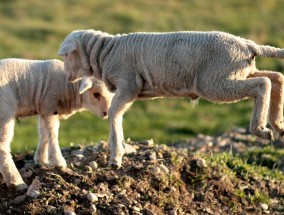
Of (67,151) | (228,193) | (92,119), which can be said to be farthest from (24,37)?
(228,193)

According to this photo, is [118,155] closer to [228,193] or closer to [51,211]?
[51,211]

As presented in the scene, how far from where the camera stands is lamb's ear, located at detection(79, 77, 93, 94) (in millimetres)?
9820

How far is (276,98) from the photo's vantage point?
874 centimetres

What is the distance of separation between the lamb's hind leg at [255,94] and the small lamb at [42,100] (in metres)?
2.38

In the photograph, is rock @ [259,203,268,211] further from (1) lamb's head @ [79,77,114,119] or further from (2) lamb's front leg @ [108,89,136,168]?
(1) lamb's head @ [79,77,114,119]

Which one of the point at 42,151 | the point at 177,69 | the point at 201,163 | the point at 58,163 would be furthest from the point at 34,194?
the point at 201,163

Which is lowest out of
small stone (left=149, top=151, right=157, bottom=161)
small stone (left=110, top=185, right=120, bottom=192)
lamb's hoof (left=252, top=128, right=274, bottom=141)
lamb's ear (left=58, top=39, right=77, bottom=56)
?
small stone (left=110, top=185, right=120, bottom=192)

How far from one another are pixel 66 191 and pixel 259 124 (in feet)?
8.60

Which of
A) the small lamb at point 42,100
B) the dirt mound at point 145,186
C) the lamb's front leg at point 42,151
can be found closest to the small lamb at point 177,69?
the dirt mound at point 145,186

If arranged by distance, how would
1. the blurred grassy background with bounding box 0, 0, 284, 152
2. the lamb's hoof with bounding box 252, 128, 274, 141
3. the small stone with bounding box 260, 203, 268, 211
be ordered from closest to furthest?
the lamb's hoof with bounding box 252, 128, 274, 141, the small stone with bounding box 260, 203, 268, 211, the blurred grassy background with bounding box 0, 0, 284, 152

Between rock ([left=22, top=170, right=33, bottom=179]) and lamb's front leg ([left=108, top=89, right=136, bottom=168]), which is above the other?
lamb's front leg ([left=108, top=89, right=136, bottom=168])

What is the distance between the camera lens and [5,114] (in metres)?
9.46

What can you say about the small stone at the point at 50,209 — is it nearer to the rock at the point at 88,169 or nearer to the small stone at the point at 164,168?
the rock at the point at 88,169

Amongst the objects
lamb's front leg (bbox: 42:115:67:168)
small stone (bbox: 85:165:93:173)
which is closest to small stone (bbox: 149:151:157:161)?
small stone (bbox: 85:165:93:173)
